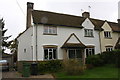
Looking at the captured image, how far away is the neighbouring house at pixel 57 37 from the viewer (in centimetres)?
2117

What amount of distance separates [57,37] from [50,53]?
2.49 metres

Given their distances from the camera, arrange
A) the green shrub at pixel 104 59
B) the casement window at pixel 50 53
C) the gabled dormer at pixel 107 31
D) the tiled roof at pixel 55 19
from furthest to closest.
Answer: the gabled dormer at pixel 107 31, the tiled roof at pixel 55 19, the green shrub at pixel 104 59, the casement window at pixel 50 53

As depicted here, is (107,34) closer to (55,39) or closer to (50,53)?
(55,39)

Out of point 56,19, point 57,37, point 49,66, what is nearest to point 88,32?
point 56,19

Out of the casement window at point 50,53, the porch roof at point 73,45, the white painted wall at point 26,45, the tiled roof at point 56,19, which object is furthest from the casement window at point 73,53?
the white painted wall at point 26,45

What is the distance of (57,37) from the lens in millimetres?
22594

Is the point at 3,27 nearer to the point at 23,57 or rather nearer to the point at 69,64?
the point at 23,57

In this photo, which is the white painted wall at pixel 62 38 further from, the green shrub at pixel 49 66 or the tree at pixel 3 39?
the tree at pixel 3 39

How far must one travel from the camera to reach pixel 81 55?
80.4 ft

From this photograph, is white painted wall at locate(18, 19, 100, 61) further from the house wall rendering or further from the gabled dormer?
the gabled dormer

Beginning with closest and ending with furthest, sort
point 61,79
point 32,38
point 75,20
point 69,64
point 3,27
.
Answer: point 61,79 < point 69,64 < point 32,38 < point 75,20 < point 3,27

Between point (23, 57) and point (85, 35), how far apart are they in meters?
10.5

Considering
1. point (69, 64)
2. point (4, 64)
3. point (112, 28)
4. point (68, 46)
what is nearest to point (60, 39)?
point (68, 46)

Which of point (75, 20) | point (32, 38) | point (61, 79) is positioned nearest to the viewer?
point (61, 79)
